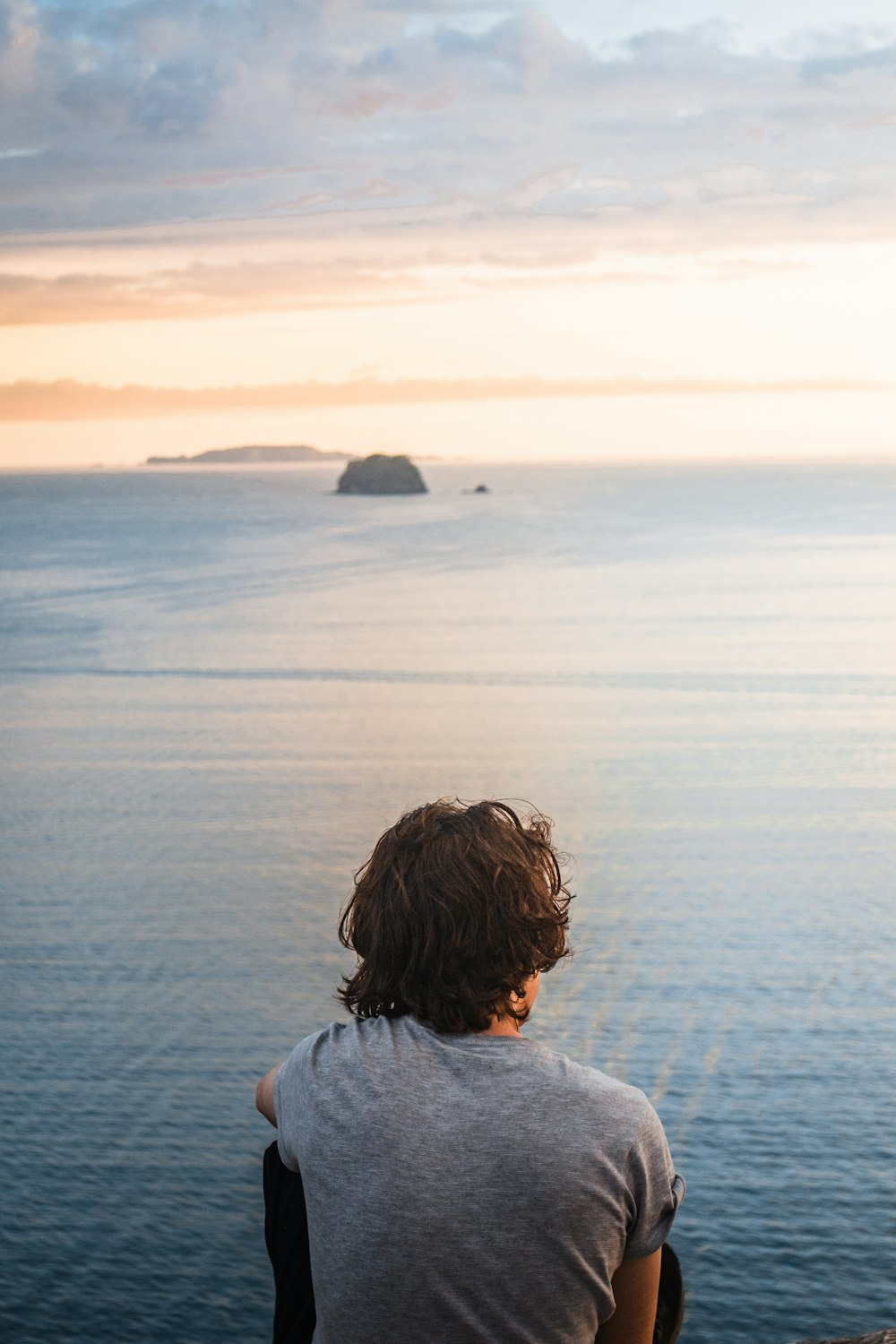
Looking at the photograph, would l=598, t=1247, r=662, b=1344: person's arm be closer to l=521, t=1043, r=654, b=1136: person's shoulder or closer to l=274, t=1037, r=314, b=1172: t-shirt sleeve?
l=521, t=1043, r=654, b=1136: person's shoulder

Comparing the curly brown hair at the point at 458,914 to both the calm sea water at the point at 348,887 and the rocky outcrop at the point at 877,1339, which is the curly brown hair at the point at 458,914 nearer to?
the rocky outcrop at the point at 877,1339

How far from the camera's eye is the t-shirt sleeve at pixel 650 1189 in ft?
5.58

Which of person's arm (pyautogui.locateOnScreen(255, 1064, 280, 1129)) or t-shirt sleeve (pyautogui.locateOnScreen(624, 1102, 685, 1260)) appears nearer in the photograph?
t-shirt sleeve (pyautogui.locateOnScreen(624, 1102, 685, 1260))

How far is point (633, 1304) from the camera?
185cm

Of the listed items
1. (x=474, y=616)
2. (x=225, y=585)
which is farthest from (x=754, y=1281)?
(x=225, y=585)

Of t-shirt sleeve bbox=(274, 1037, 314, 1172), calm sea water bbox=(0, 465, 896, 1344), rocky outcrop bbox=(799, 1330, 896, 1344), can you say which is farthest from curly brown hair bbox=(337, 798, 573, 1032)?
calm sea water bbox=(0, 465, 896, 1344)

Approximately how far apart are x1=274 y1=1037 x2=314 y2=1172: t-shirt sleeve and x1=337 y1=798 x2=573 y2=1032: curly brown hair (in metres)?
0.13

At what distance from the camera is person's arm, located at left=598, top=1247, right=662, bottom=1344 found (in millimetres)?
1839

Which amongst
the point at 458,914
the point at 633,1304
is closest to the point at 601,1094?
the point at 458,914

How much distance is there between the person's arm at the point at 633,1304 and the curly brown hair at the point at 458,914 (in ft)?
1.27

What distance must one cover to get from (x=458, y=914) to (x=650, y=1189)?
41 cm

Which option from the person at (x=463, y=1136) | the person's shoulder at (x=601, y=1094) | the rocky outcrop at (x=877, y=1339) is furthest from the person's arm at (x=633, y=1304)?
the rocky outcrop at (x=877, y=1339)

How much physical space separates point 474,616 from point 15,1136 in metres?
22.7

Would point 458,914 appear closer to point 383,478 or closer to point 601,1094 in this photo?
point 601,1094
